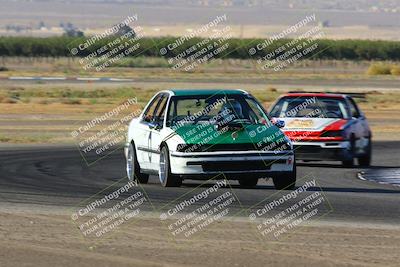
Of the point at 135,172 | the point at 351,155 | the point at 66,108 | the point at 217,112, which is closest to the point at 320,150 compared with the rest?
the point at 351,155

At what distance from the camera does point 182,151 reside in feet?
56.3

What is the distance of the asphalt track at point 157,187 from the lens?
15.4 metres

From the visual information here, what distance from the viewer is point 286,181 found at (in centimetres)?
1761

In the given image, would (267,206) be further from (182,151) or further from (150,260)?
(150,260)

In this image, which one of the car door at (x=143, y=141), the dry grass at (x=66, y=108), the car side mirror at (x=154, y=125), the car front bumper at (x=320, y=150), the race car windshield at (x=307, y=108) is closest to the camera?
the car side mirror at (x=154, y=125)

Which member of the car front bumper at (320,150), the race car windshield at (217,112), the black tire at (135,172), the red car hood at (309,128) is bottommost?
the car front bumper at (320,150)

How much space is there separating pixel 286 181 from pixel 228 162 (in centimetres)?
104

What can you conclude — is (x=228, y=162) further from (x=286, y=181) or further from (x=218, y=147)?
(x=286, y=181)

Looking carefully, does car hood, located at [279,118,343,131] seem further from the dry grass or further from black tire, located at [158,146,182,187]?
the dry grass

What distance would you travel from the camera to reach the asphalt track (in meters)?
15.4

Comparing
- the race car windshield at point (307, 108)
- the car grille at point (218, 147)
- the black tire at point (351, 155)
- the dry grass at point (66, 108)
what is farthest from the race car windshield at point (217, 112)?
the dry grass at point (66, 108)

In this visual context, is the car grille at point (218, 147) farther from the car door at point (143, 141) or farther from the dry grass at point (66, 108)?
the dry grass at point (66, 108)

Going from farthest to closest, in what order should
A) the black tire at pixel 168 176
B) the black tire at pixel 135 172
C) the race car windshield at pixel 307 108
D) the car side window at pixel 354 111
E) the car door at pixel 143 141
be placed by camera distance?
the car side window at pixel 354 111 → the race car windshield at pixel 307 108 → the black tire at pixel 135 172 → the car door at pixel 143 141 → the black tire at pixel 168 176

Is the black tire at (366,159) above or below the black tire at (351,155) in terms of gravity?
below
